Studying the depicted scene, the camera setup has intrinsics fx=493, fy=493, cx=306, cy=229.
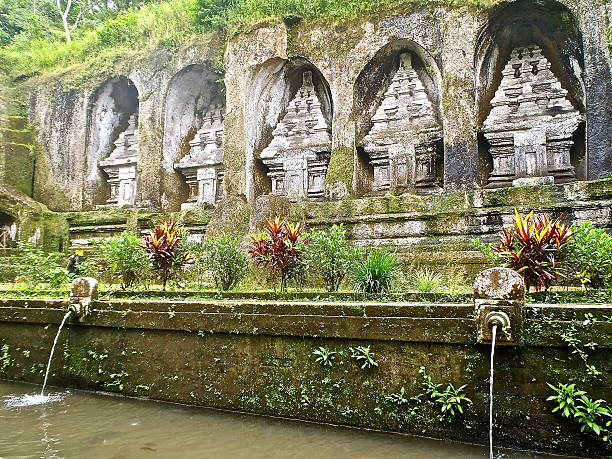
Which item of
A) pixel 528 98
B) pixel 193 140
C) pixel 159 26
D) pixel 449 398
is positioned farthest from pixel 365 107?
pixel 449 398

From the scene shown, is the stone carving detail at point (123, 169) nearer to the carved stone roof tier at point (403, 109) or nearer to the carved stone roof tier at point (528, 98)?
the carved stone roof tier at point (403, 109)

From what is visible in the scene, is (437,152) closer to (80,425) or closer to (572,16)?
(572,16)

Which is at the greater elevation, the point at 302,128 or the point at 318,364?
the point at 302,128

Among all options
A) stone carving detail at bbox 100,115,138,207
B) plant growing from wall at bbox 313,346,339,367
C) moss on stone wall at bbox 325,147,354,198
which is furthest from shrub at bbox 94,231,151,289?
stone carving detail at bbox 100,115,138,207

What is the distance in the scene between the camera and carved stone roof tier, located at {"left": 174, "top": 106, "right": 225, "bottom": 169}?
15117 mm

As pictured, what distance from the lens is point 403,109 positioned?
42.2ft

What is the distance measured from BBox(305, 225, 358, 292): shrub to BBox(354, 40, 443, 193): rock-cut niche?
6.19m

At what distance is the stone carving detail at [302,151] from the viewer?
44.8ft

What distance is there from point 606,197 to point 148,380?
7558mm

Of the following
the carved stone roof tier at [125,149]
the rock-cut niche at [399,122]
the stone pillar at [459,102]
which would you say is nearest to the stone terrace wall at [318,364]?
the stone pillar at [459,102]

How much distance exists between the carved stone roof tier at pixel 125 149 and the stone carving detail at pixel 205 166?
1917 mm

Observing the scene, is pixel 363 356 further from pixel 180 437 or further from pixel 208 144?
pixel 208 144

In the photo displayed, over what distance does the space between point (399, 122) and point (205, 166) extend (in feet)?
19.7

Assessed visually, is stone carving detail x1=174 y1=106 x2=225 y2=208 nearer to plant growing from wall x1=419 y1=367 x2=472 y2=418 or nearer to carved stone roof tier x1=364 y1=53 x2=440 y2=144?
carved stone roof tier x1=364 y1=53 x2=440 y2=144
